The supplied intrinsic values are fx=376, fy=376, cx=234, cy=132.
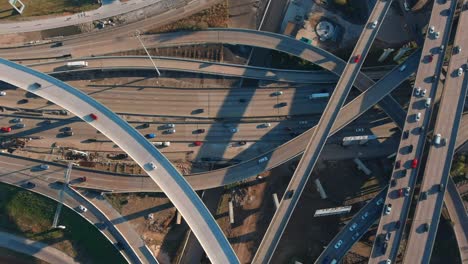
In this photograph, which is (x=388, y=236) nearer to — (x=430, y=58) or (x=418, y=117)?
(x=418, y=117)

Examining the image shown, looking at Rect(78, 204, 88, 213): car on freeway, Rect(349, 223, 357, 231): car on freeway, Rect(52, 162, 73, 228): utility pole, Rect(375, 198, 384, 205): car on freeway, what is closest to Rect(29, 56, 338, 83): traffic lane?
Rect(52, 162, 73, 228): utility pole

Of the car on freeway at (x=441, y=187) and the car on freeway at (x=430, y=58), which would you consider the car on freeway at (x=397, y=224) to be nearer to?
the car on freeway at (x=441, y=187)

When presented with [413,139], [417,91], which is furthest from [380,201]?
[417,91]

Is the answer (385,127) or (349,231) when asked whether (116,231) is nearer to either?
(349,231)

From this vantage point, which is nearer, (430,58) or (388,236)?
(388,236)

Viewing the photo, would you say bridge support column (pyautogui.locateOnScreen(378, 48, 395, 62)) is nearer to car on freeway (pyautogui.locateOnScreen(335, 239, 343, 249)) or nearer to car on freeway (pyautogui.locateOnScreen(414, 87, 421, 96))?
car on freeway (pyautogui.locateOnScreen(414, 87, 421, 96))

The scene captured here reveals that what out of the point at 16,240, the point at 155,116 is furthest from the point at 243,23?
the point at 16,240

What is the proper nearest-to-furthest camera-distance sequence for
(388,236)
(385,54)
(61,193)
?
(388,236), (61,193), (385,54)

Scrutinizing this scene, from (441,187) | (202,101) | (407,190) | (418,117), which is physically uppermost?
(202,101)
